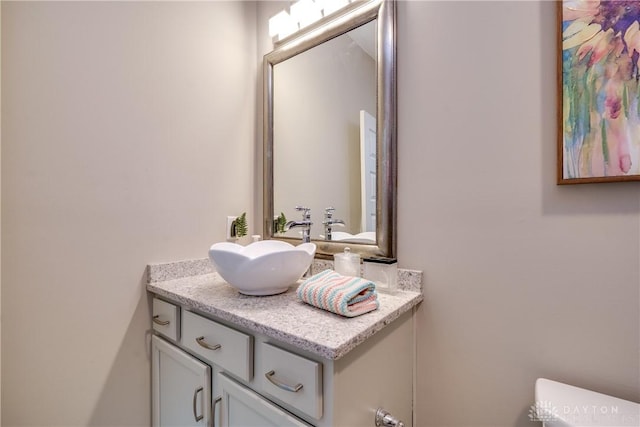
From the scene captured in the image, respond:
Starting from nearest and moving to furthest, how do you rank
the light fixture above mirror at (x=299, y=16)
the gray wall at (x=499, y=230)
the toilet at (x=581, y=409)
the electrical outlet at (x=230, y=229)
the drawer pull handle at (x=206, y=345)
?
the toilet at (x=581, y=409) < the gray wall at (x=499, y=230) < the drawer pull handle at (x=206, y=345) < the light fixture above mirror at (x=299, y=16) < the electrical outlet at (x=230, y=229)

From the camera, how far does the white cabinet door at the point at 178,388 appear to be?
3.17ft

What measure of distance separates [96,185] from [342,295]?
98cm

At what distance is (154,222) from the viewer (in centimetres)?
122

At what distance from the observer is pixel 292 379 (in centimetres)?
72

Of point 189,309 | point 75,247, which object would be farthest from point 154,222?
point 189,309

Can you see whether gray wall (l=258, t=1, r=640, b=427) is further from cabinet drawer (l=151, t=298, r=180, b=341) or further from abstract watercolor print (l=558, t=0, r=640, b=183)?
cabinet drawer (l=151, t=298, r=180, b=341)

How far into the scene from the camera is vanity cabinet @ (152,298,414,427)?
685 mm

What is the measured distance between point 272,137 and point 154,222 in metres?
0.69

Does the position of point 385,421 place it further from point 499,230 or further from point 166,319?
point 166,319

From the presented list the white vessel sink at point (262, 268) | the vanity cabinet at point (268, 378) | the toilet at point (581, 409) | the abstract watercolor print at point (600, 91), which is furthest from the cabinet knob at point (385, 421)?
the abstract watercolor print at point (600, 91)

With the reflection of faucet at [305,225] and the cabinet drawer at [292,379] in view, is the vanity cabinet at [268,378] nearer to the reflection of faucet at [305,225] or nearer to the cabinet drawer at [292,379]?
the cabinet drawer at [292,379]

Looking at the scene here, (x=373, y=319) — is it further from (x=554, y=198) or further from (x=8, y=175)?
(x=8, y=175)

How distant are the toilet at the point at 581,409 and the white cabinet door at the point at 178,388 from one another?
94cm

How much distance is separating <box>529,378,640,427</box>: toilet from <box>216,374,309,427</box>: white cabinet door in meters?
0.57
